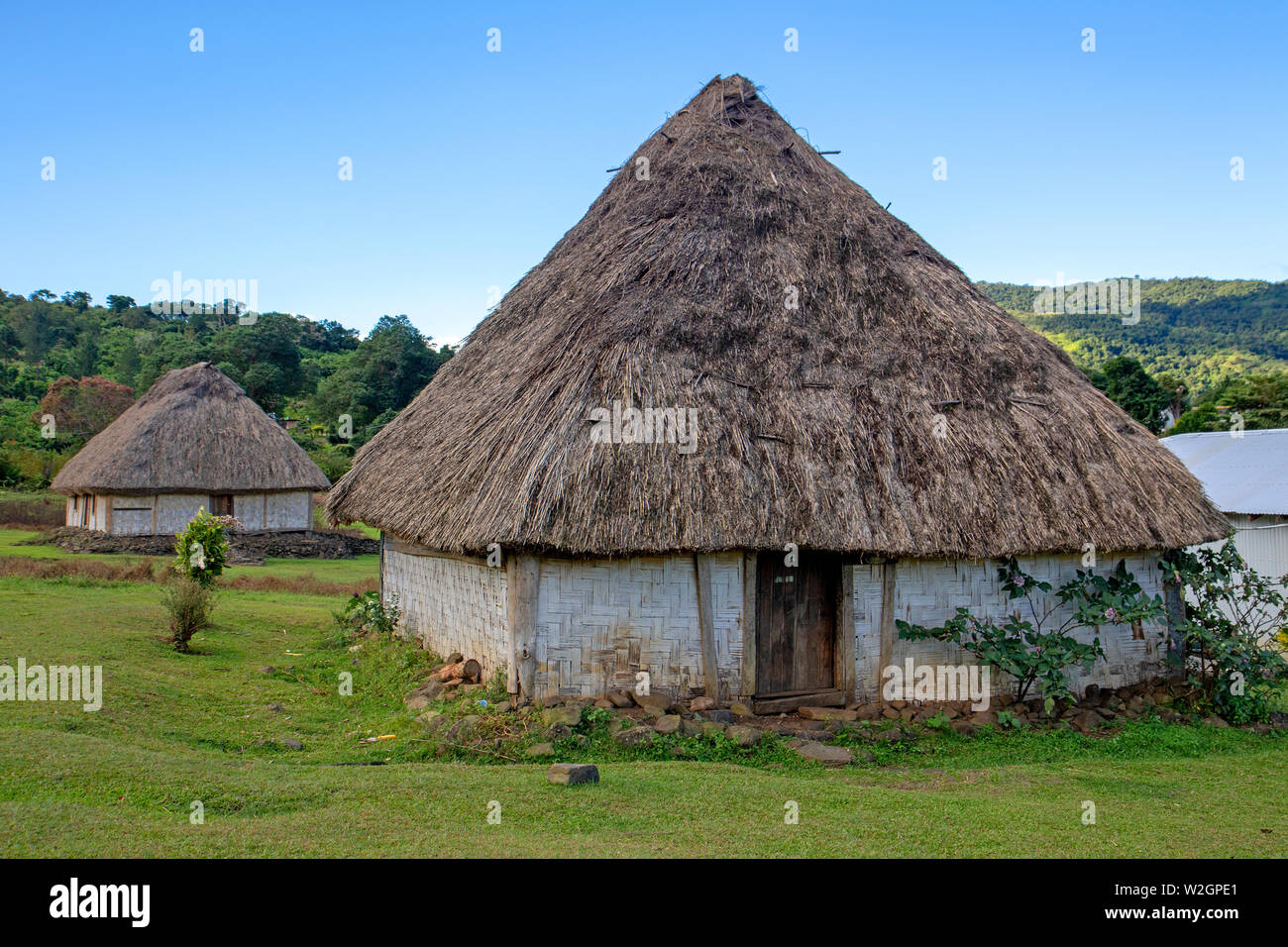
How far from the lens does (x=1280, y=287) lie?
168 feet

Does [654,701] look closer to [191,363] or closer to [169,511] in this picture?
[169,511]

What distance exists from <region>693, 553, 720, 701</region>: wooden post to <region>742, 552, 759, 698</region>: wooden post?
0.29 meters

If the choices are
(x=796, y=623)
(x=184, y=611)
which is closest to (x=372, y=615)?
(x=184, y=611)

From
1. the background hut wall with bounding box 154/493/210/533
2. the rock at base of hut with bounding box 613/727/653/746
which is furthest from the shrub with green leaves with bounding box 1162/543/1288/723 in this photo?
the background hut wall with bounding box 154/493/210/533

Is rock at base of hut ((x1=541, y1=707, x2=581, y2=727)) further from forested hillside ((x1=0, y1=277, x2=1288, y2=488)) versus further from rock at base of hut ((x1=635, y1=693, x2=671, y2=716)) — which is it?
forested hillside ((x1=0, y1=277, x2=1288, y2=488))

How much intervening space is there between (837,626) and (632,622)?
214 centimetres

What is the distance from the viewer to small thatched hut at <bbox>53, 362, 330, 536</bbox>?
25344 mm

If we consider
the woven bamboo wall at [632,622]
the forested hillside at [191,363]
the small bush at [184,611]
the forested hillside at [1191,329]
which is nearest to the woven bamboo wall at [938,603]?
the woven bamboo wall at [632,622]

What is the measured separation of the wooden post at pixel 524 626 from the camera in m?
8.30

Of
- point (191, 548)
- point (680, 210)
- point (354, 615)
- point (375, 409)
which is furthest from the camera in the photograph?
point (375, 409)

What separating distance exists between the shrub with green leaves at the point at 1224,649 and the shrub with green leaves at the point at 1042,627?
2.08 ft

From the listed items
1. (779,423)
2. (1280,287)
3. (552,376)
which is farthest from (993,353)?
(1280,287)

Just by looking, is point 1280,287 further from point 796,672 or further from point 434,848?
point 434,848
